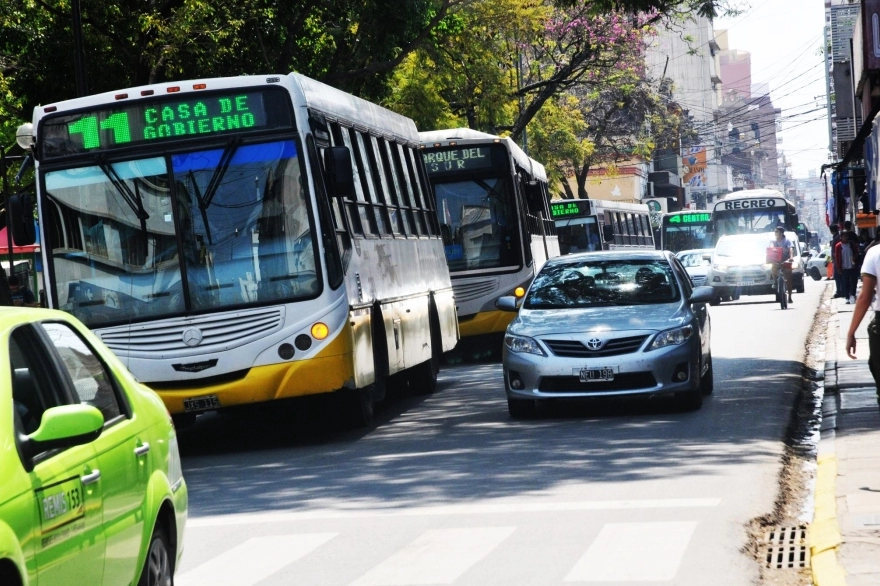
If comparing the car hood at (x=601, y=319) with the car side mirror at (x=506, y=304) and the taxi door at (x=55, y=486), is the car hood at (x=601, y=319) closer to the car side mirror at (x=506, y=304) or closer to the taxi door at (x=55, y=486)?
the car side mirror at (x=506, y=304)

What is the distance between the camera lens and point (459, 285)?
23.3m

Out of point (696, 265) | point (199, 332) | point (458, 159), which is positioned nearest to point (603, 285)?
point (199, 332)

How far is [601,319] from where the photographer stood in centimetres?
1462

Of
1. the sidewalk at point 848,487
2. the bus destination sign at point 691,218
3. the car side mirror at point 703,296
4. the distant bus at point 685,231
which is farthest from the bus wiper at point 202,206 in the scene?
the bus destination sign at point 691,218

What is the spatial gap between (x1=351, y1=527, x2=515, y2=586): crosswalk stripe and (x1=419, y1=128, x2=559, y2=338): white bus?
14471mm

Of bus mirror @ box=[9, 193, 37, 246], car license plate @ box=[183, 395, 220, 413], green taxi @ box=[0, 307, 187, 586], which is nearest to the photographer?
green taxi @ box=[0, 307, 187, 586]

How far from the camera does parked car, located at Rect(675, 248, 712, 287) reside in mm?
44062

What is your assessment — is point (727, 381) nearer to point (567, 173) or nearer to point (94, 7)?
point (94, 7)

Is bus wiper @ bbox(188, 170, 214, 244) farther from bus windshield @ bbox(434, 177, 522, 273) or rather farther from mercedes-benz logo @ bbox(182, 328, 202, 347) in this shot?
bus windshield @ bbox(434, 177, 522, 273)

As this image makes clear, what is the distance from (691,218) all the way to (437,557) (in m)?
57.0

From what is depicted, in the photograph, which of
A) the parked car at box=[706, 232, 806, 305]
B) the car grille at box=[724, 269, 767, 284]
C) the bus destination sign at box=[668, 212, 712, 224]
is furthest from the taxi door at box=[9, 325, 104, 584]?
the bus destination sign at box=[668, 212, 712, 224]

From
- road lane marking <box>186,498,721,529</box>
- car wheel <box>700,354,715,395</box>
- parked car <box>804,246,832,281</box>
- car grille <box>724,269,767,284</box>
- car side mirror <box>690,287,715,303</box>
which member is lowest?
parked car <box>804,246,832,281</box>

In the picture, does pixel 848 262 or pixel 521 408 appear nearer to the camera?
pixel 521 408

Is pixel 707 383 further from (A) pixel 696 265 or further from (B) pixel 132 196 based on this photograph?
(A) pixel 696 265
